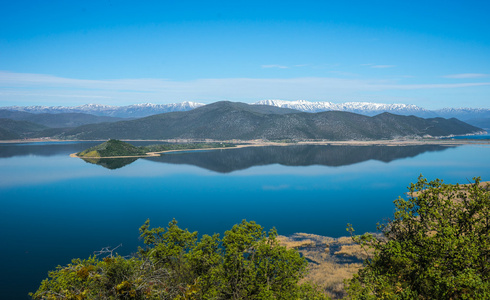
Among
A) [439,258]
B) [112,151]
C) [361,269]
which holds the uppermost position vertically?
[439,258]

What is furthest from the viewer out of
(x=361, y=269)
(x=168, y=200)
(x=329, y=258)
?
Result: (x=168, y=200)

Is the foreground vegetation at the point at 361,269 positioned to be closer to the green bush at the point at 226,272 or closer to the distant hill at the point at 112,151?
the green bush at the point at 226,272

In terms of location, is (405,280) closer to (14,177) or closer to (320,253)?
(320,253)

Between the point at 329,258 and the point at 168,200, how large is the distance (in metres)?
43.3

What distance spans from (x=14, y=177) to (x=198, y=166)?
2516 inches

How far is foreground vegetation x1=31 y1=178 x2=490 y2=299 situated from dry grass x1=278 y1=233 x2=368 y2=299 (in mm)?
9616

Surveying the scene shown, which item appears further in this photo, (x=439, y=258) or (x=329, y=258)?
(x=329, y=258)

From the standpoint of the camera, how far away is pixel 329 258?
37469 mm

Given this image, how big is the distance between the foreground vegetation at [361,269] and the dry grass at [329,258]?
9.62 metres

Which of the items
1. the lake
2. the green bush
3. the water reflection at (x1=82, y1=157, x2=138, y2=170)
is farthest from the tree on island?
the water reflection at (x1=82, y1=157, x2=138, y2=170)

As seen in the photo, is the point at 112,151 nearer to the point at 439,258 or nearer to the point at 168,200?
the point at 168,200

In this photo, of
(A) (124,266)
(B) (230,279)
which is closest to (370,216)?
(B) (230,279)

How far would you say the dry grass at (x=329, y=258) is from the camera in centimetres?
3097

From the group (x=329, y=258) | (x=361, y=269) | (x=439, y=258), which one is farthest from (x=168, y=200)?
(x=439, y=258)
